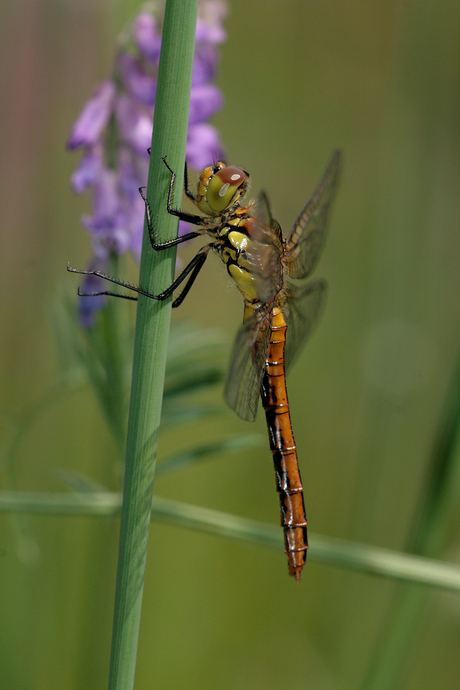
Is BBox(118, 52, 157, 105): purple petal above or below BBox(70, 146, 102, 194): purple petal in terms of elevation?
above

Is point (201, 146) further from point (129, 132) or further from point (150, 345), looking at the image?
point (150, 345)

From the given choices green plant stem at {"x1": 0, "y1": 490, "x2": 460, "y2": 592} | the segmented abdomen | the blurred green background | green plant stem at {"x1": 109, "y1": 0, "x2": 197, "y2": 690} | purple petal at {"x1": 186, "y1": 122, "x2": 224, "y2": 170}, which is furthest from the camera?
the blurred green background

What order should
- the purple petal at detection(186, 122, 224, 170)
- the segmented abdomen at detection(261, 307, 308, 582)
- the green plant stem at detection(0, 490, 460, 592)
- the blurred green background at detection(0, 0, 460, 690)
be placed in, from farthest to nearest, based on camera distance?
the blurred green background at detection(0, 0, 460, 690) < the purple petal at detection(186, 122, 224, 170) < the segmented abdomen at detection(261, 307, 308, 582) < the green plant stem at detection(0, 490, 460, 592)

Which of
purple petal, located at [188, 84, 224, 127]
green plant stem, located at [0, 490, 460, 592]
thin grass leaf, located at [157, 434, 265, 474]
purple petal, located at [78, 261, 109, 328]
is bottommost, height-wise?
green plant stem, located at [0, 490, 460, 592]

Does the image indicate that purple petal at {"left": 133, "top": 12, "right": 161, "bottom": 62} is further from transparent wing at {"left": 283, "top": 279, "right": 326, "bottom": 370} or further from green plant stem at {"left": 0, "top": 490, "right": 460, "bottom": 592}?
green plant stem at {"left": 0, "top": 490, "right": 460, "bottom": 592}

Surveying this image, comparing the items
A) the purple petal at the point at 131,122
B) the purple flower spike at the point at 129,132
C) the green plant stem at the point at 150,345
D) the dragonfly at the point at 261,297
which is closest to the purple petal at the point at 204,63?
the purple flower spike at the point at 129,132

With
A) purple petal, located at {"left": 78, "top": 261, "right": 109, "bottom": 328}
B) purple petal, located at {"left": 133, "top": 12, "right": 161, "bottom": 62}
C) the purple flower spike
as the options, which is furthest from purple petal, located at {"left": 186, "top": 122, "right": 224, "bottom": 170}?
purple petal, located at {"left": 78, "top": 261, "right": 109, "bottom": 328}

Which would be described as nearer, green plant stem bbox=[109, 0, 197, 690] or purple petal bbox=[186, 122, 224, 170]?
green plant stem bbox=[109, 0, 197, 690]
